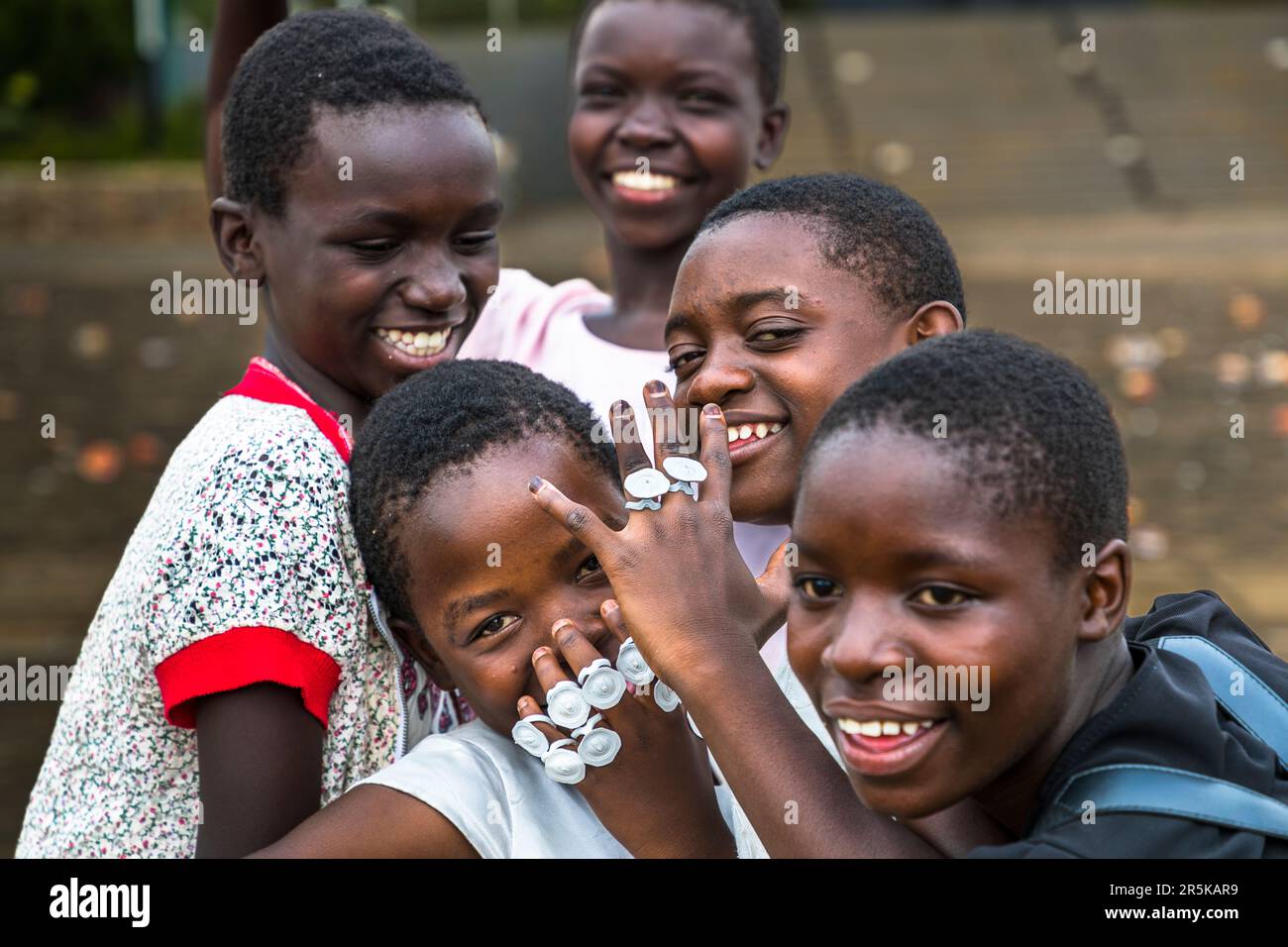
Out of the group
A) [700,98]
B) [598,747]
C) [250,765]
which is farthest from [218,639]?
[700,98]

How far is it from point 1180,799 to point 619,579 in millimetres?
721

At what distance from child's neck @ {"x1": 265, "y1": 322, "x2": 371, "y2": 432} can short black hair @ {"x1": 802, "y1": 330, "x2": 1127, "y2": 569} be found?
1.06m

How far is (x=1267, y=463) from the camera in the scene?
8438 millimetres

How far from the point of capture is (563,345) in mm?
3600

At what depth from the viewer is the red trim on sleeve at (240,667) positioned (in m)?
2.22

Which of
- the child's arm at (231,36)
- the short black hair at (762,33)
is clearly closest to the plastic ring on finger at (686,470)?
the child's arm at (231,36)

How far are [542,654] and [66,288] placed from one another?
12.6 metres

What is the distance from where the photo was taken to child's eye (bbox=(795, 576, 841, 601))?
196 centimetres

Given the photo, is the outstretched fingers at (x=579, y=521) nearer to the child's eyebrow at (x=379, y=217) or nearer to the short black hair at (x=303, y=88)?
the child's eyebrow at (x=379, y=217)

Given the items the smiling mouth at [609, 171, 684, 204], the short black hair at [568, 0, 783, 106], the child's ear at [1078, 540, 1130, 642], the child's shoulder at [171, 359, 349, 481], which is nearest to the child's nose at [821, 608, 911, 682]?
the child's ear at [1078, 540, 1130, 642]

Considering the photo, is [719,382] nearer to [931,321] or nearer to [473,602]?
[931,321]

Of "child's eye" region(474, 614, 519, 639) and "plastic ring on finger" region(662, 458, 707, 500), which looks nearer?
"plastic ring on finger" region(662, 458, 707, 500)

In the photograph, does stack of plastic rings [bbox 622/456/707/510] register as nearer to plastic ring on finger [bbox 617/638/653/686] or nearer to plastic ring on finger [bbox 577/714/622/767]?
plastic ring on finger [bbox 617/638/653/686]

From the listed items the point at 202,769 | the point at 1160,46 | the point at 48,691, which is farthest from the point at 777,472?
the point at 1160,46
